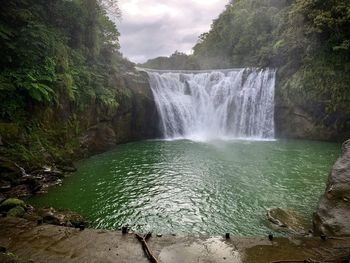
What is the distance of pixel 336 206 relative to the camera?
5.71 metres

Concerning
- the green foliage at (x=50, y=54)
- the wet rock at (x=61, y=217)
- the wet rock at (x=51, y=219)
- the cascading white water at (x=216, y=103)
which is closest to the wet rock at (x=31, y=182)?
the wet rock at (x=61, y=217)

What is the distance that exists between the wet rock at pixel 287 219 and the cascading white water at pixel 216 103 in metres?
15.6

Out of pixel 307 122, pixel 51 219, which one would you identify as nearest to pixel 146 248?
pixel 51 219

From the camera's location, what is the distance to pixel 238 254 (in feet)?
16.1

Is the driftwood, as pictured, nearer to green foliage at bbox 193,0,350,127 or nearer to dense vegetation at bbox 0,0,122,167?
dense vegetation at bbox 0,0,122,167

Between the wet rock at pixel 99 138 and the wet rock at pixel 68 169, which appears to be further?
the wet rock at pixel 99 138

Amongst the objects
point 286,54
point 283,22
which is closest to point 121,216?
point 286,54

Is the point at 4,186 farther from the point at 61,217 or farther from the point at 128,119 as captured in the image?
the point at 128,119

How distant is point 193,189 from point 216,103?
55.5 feet

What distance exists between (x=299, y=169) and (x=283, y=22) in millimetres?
19683

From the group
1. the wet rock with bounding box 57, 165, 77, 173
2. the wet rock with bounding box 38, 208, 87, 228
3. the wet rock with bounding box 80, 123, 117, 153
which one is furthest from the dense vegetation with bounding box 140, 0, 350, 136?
the wet rock with bounding box 38, 208, 87, 228

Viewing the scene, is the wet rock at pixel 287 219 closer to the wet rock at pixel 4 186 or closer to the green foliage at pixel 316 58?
the wet rock at pixel 4 186

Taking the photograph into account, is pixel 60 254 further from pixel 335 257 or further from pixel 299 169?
pixel 299 169

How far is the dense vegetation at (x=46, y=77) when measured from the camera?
11023 mm
